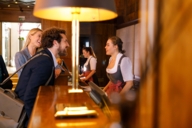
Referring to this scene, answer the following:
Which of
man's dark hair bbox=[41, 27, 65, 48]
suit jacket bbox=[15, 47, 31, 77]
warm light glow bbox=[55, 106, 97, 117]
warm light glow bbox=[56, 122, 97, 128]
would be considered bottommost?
warm light glow bbox=[56, 122, 97, 128]

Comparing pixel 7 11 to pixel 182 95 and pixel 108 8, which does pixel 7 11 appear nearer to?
pixel 108 8

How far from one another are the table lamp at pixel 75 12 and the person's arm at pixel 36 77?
17cm

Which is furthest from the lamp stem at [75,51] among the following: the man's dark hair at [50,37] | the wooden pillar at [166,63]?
the wooden pillar at [166,63]

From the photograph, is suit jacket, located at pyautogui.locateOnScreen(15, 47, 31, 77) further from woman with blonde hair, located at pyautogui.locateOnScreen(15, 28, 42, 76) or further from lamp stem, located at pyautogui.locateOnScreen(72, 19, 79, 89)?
lamp stem, located at pyautogui.locateOnScreen(72, 19, 79, 89)

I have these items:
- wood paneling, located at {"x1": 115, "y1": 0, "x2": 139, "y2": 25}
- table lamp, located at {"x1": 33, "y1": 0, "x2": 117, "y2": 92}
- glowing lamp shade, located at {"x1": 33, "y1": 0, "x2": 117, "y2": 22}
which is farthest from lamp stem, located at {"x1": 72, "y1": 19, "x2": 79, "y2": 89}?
wood paneling, located at {"x1": 115, "y1": 0, "x2": 139, "y2": 25}

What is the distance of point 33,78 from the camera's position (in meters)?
1.52

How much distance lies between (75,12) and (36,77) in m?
0.47

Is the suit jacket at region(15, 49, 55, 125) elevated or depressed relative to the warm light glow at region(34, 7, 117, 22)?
depressed

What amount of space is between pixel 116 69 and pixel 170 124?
6.77 ft

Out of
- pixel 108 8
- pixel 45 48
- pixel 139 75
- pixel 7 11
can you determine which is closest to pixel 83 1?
pixel 108 8

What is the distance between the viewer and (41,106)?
1.02 meters

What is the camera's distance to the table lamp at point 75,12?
1.22 metres

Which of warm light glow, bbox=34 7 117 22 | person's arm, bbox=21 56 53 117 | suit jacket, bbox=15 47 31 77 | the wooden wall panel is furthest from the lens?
the wooden wall panel

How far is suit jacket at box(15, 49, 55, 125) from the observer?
4.77 ft
